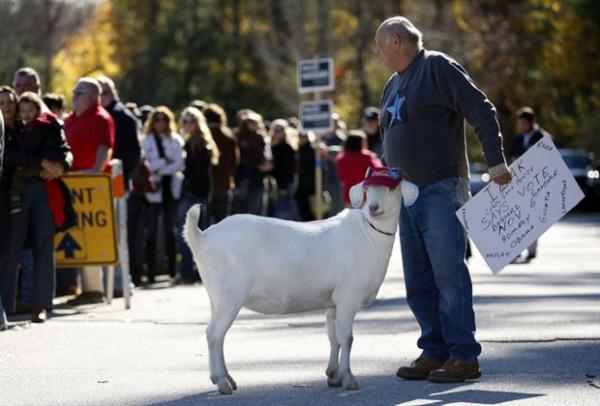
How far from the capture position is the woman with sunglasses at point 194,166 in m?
18.7

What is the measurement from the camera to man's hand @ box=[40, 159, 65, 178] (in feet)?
44.2

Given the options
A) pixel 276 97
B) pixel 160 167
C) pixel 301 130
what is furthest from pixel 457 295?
pixel 276 97

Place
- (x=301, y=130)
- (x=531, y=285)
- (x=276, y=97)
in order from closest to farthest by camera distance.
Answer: (x=531, y=285) < (x=301, y=130) < (x=276, y=97)

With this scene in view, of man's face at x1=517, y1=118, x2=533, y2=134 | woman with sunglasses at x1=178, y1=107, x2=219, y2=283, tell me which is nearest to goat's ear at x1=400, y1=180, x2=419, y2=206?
woman with sunglasses at x1=178, y1=107, x2=219, y2=283

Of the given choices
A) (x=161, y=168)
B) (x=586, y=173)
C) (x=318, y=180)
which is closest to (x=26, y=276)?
(x=161, y=168)

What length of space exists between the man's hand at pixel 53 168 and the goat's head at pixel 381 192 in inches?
199

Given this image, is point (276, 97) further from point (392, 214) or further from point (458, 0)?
point (392, 214)

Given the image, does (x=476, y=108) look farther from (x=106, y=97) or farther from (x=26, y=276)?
(x=106, y=97)

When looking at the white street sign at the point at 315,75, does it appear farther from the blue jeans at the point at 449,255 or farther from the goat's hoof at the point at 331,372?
the goat's hoof at the point at 331,372

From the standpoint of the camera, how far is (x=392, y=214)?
9.18 meters

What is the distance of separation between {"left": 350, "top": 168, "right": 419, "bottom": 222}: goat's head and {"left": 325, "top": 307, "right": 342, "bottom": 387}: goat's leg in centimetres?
68

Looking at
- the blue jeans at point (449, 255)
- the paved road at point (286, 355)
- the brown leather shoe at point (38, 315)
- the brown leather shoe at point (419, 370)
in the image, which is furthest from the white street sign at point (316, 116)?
the brown leather shoe at point (419, 370)

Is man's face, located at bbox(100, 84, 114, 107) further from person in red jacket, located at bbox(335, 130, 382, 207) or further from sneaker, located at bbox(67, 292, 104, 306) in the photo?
person in red jacket, located at bbox(335, 130, 382, 207)

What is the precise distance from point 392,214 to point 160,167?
960 centimetres
